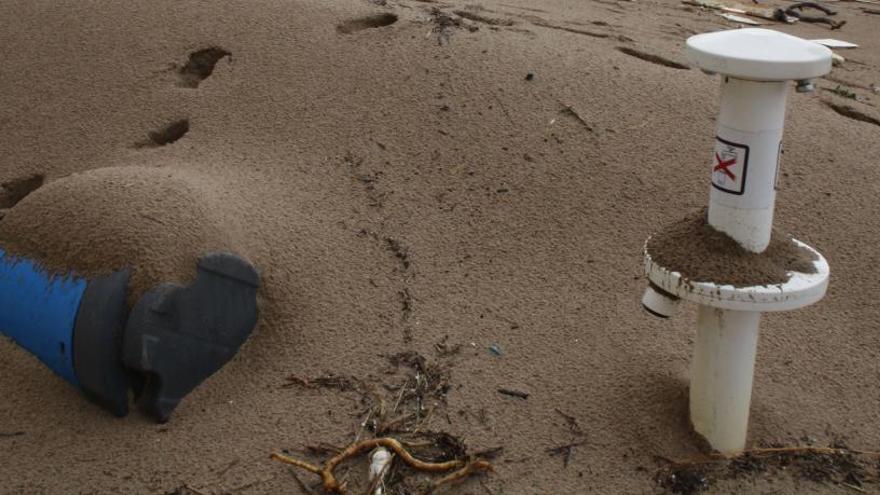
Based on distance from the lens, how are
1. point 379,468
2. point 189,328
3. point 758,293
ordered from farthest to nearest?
1. point 189,328
2. point 379,468
3. point 758,293

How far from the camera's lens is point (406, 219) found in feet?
10.7

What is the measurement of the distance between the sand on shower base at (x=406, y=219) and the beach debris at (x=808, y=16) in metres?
2.85

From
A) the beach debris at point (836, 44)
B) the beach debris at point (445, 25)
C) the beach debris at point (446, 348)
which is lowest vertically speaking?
the beach debris at point (836, 44)

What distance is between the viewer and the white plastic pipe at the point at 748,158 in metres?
2.17

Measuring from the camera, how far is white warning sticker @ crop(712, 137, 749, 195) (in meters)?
2.21

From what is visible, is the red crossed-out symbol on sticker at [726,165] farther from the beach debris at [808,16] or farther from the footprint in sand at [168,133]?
the beach debris at [808,16]

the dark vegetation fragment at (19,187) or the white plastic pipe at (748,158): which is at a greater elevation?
the white plastic pipe at (748,158)

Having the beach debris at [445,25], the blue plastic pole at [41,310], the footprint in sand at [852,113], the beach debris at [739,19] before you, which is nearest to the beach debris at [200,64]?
the beach debris at [445,25]

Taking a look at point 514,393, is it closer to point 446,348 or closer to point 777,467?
point 446,348

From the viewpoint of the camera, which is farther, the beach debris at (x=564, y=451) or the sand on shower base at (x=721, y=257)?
the beach debris at (x=564, y=451)

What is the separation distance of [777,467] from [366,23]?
2.64 m

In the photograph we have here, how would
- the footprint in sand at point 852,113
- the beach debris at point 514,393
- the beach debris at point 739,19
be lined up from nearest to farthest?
the beach debris at point 514,393, the footprint in sand at point 852,113, the beach debris at point 739,19

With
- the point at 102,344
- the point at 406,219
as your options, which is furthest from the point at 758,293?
the point at 102,344

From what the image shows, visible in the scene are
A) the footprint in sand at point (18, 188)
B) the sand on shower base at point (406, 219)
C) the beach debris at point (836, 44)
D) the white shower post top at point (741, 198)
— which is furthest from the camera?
the beach debris at point (836, 44)
